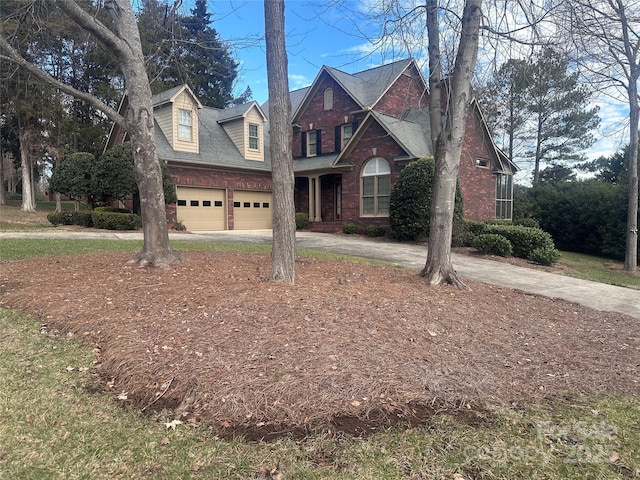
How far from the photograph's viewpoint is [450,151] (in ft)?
22.8

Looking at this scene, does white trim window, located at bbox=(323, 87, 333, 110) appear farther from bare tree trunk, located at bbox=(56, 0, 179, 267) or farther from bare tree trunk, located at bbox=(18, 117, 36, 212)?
bare tree trunk, located at bbox=(18, 117, 36, 212)

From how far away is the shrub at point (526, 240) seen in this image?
13.1 m

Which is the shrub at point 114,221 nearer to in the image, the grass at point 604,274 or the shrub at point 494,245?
the shrub at point 494,245

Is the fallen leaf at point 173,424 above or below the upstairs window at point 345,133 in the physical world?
below

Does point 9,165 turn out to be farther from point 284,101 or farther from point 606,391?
point 606,391

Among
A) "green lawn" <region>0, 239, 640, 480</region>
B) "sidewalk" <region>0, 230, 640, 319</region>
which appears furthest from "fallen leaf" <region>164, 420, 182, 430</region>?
"sidewalk" <region>0, 230, 640, 319</region>

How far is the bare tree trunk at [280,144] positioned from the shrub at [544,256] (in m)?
9.82

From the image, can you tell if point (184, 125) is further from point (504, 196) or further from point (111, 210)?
point (504, 196)

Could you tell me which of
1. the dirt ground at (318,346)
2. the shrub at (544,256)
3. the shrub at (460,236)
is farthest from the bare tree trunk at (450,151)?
the shrub at (460,236)

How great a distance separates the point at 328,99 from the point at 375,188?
7.17 m

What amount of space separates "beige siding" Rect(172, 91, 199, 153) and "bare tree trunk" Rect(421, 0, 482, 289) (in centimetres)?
1439

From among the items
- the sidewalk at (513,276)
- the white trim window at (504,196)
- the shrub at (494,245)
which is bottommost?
the sidewalk at (513,276)

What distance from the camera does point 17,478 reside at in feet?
7.29

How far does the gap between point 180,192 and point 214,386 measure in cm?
1676
